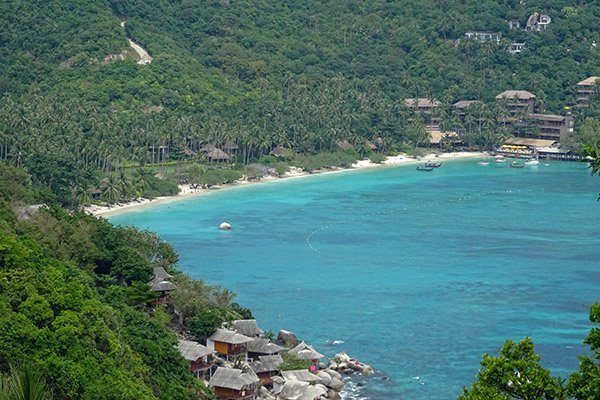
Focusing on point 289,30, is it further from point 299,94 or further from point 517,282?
point 517,282

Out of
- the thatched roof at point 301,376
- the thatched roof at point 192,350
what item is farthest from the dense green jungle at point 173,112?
the thatched roof at point 301,376

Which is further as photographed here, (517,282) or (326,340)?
(517,282)

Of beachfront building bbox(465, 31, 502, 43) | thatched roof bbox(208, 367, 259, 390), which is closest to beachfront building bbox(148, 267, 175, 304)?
thatched roof bbox(208, 367, 259, 390)

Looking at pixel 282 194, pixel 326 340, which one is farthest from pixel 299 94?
pixel 326 340

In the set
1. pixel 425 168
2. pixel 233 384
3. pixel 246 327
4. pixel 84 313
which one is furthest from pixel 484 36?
pixel 84 313

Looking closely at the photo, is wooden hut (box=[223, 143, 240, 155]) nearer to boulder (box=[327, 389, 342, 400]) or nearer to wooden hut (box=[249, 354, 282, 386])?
wooden hut (box=[249, 354, 282, 386])

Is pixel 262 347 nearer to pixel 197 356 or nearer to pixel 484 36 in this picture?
pixel 197 356
